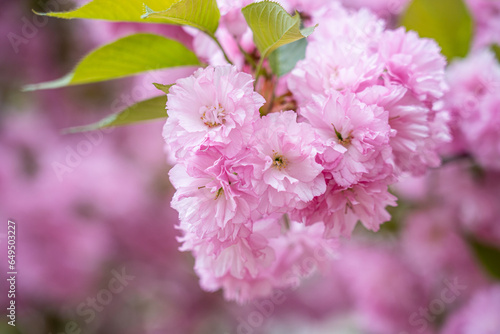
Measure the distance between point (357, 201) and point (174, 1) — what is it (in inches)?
8.3

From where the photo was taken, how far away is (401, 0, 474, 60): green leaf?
0.69 metres

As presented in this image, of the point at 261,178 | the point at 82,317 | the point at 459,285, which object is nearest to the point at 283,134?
Result: the point at 261,178

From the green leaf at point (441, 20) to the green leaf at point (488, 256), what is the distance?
0.34 meters

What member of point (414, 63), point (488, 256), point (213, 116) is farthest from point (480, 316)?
point (213, 116)

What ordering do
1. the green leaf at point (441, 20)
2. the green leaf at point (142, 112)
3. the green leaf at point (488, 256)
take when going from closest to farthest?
the green leaf at point (142, 112) → the green leaf at point (441, 20) → the green leaf at point (488, 256)

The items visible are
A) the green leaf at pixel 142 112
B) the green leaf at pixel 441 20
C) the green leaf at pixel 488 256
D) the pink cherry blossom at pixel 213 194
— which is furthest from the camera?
the green leaf at pixel 488 256

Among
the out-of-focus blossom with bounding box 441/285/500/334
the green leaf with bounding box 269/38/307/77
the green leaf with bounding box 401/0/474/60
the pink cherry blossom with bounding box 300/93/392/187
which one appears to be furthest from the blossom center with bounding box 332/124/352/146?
the out-of-focus blossom with bounding box 441/285/500/334

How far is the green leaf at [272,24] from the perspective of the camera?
14.1 inches

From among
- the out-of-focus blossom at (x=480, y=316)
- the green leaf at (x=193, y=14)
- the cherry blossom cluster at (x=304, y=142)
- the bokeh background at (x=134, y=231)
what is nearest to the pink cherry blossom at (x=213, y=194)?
the cherry blossom cluster at (x=304, y=142)

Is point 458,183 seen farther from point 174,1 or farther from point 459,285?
point 174,1

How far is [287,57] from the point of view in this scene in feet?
1.51

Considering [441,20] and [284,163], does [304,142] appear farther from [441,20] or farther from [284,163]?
[441,20]

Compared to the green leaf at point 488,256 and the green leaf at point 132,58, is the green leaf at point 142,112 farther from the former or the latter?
the green leaf at point 488,256

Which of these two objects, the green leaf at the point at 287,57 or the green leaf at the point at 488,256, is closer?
the green leaf at the point at 287,57
